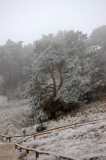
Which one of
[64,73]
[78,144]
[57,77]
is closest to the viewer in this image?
[78,144]

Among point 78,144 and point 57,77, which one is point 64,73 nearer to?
point 57,77

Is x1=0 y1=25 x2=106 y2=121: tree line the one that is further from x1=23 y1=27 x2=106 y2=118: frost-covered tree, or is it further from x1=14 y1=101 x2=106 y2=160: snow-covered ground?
x1=14 y1=101 x2=106 y2=160: snow-covered ground

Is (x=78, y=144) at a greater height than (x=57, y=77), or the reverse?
(x=57, y=77)

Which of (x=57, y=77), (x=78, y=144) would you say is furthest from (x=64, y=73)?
(x=78, y=144)

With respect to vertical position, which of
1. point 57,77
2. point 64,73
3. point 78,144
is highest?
point 64,73

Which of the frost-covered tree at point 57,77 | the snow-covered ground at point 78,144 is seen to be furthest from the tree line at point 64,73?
the snow-covered ground at point 78,144

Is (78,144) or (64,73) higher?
(64,73)

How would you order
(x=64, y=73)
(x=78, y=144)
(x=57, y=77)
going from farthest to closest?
1. (x=57, y=77)
2. (x=64, y=73)
3. (x=78, y=144)

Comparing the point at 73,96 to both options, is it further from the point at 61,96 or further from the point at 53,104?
the point at 53,104

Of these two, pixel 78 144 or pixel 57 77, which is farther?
pixel 57 77

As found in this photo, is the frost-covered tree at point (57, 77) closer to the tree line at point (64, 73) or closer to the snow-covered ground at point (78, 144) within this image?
the tree line at point (64, 73)

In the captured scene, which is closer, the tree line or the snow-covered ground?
the snow-covered ground

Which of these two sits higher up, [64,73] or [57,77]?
[64,73]

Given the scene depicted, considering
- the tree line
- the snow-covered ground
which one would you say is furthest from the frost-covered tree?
the snow-covered ground
